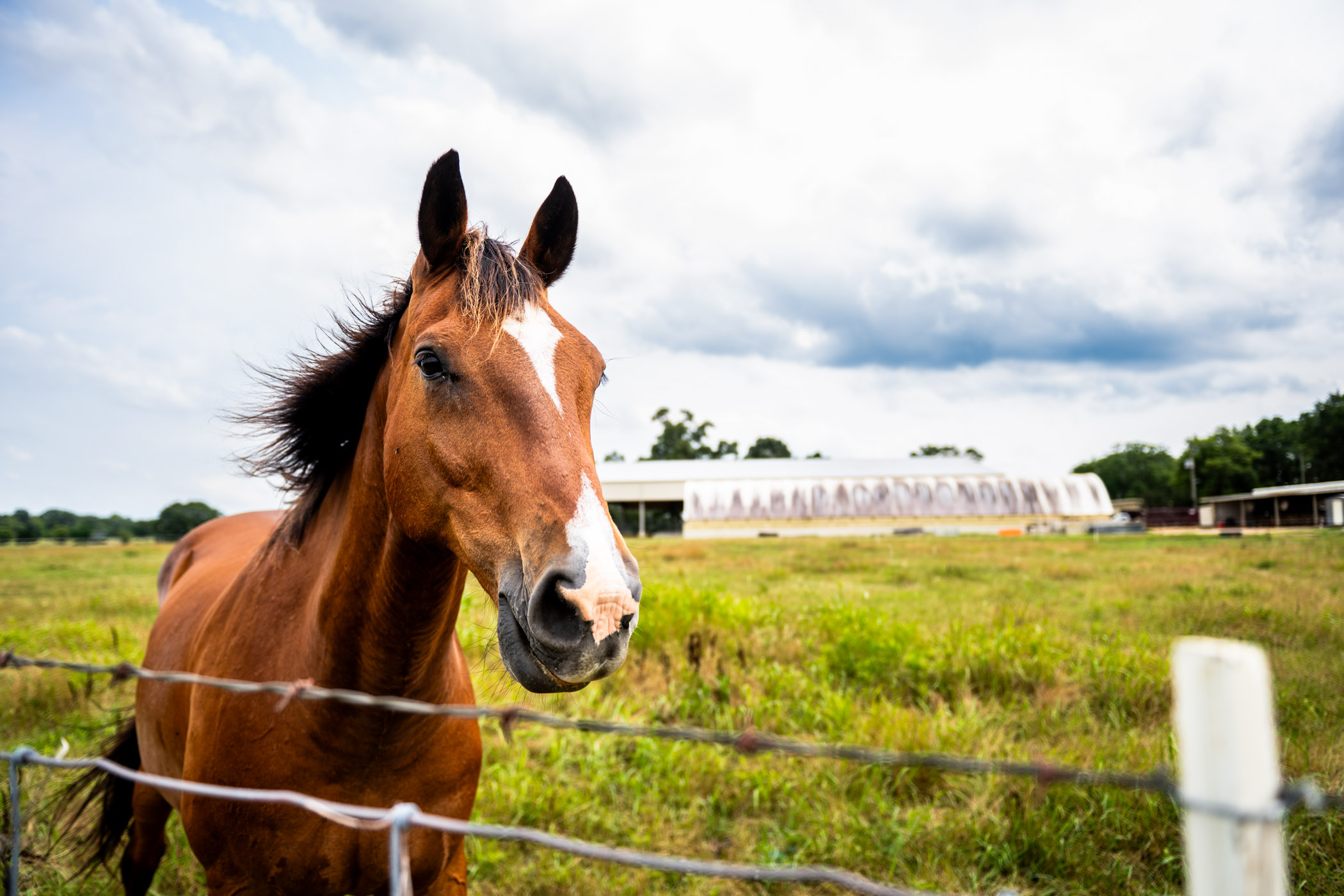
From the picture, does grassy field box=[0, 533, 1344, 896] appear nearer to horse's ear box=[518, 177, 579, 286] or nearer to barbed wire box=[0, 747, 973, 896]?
barbed wire box=[0, 747, 973, 896]

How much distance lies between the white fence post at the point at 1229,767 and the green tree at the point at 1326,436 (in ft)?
155

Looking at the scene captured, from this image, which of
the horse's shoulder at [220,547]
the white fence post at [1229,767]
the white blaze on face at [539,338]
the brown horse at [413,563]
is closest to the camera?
the white fence post at [1229,767]

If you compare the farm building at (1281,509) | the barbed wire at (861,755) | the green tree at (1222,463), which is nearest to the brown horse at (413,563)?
the barbed wire at (861,755)

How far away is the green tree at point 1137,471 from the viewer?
6726cm

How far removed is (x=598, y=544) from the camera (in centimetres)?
140

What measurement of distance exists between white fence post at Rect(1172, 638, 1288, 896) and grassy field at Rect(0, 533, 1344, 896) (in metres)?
1.64

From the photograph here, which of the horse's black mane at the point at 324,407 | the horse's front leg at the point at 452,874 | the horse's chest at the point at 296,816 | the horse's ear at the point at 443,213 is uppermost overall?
the horse's ear at the point at 443,213

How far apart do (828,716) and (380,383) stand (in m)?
3.77

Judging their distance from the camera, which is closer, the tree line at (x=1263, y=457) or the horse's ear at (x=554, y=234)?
the horse's ear at (x=554, y=234)

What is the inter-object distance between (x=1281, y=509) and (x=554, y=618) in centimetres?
5462

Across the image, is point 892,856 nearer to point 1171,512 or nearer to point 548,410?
point 548,410

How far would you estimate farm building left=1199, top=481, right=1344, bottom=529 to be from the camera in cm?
3478

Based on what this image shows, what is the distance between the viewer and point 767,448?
8538 cm

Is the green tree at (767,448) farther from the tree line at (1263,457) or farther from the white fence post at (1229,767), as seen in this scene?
the white fence post at (1229,767)
